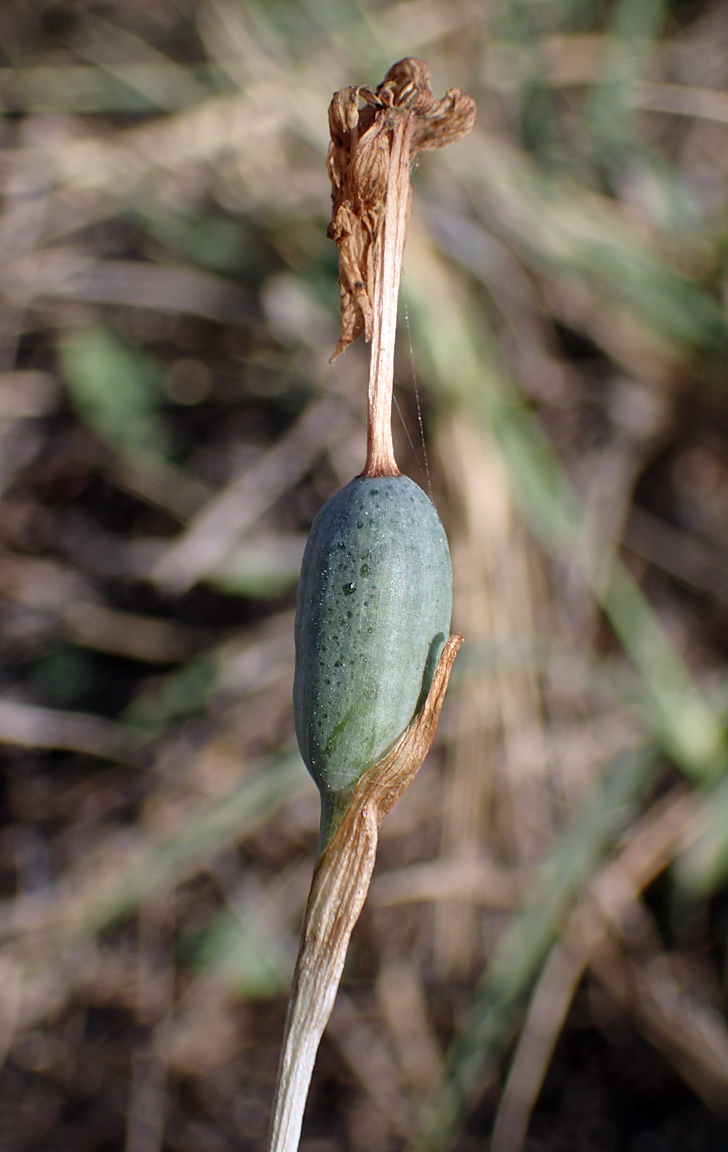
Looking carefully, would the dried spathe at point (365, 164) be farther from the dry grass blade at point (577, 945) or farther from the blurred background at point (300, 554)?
the dry grass blade at point (577, 945)

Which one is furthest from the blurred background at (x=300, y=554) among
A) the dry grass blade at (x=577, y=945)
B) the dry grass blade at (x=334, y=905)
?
the dry grass blade at (x=334, y=905)

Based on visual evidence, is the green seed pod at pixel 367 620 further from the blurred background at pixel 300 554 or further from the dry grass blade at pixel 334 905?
the blurred background at pixel 300 554

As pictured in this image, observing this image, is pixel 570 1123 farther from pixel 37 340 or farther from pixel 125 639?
pixel 37 340

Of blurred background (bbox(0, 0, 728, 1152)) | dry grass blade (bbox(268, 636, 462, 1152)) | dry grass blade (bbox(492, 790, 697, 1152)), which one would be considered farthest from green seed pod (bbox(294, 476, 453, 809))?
dry grass blade (bbox(492, 790, 697, 1152))

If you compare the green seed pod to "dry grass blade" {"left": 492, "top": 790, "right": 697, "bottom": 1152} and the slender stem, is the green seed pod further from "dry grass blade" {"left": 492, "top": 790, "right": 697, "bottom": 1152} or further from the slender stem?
"dry grass blade" {"left": 492, "top": 790, "right": 697, "bottom": 1152}

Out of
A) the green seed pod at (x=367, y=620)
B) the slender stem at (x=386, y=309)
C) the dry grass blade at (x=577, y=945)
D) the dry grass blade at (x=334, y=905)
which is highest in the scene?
the slender stem at (x=386, y=309)

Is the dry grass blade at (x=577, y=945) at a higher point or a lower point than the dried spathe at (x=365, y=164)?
lower

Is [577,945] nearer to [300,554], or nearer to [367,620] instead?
[300,554]

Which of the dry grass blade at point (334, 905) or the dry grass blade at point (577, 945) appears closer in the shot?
the dry grass blade at point (334, 905)
